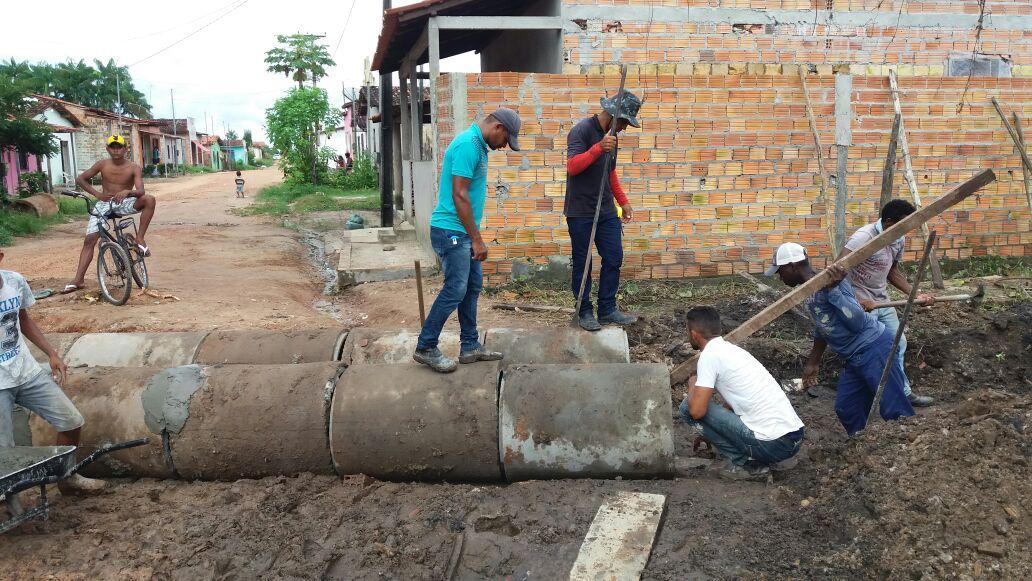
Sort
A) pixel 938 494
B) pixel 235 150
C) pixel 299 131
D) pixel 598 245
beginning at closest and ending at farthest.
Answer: pixel 938 494
pixel 598 245
pixel 299 131
pixel 235 150

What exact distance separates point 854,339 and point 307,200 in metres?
20.2

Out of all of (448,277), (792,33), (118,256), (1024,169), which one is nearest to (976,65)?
(1024,169)

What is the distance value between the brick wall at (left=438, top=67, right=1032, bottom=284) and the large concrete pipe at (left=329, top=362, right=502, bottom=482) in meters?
4.14

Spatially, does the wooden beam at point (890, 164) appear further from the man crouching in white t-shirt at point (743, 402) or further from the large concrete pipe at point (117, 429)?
the large concrete pipe at point (117, 429)

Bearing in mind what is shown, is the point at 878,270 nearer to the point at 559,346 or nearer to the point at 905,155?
the point at 559,346

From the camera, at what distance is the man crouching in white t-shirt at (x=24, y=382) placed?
364 cm

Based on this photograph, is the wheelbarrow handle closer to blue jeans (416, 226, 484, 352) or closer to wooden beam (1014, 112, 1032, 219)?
blue jeans (416, 226, 484, 352)

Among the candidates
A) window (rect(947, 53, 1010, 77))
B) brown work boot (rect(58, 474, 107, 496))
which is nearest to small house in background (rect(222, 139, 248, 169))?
window (rect(947, 53, 1010, 77))

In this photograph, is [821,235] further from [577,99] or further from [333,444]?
[333,444]

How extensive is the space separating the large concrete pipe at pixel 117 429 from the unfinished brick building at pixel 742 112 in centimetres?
440

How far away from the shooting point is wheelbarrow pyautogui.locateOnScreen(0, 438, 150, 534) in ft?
10.7

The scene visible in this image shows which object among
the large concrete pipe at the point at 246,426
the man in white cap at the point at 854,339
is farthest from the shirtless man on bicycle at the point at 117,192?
the man in white cap at the point at 854,339

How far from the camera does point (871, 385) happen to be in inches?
180

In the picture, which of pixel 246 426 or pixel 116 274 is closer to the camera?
pixel 246 426
